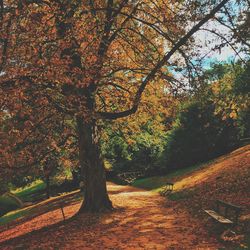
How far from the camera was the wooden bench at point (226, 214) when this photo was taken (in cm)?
1176

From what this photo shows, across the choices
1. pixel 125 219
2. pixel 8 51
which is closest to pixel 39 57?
pixel 8 51

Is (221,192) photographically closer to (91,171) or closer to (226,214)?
(226,214)

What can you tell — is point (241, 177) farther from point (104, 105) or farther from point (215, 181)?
point (104, 105)

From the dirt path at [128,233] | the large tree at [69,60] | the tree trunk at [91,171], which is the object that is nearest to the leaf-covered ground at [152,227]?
the dirt path at [128,233]

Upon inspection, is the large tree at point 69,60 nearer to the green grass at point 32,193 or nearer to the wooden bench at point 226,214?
the wooden bench at point 226,214

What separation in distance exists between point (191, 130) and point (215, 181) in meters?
17.7

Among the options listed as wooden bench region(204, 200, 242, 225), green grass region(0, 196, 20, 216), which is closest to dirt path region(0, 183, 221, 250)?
wooden bench region(204, 200, 242, 225)

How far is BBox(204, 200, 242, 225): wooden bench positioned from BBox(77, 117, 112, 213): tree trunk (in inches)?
222

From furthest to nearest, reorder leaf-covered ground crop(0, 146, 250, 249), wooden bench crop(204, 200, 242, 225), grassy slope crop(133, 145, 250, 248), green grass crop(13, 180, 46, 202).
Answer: green grass crop(13, 180, 46, 202), grassy slope crop(133, 145, 250, 248), leaf-covered ground crop(0, 146, 250, 249), wooden bench crop(204, 200, 242, 225)

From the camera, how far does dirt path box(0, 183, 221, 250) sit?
11836mm

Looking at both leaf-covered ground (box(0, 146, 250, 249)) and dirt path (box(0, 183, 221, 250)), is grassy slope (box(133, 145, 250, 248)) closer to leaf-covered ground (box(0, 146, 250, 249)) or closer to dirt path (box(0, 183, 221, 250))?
leaf-covered ground (box(0, 146, 250, 249))

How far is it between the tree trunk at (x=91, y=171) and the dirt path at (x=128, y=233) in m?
0.83

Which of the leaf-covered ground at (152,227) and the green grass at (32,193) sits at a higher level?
the green grass at (32,193)

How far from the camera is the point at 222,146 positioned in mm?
39688
